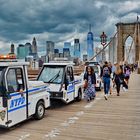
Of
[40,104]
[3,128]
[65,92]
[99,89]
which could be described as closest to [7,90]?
[3,128]

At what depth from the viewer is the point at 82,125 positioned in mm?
8750

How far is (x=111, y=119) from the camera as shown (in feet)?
31.6

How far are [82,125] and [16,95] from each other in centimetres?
207

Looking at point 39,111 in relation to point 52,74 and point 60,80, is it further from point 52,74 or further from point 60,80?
point 52,74

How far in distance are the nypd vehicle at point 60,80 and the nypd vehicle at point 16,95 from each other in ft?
6.47

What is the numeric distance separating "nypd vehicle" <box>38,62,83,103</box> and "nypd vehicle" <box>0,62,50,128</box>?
6.47ft

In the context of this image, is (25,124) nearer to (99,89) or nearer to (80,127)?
(80,127)

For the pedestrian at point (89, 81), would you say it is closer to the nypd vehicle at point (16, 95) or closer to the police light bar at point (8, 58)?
the nypd vehicle at point (16, 95)

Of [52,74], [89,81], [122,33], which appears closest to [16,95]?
[52,74]

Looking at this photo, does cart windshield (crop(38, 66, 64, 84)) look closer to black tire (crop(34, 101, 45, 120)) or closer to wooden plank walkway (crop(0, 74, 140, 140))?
wooden plank walkway (crop(0, 74, 140, 140))

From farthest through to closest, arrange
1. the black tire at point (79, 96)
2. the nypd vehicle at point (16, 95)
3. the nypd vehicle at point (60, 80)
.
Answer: the black tire at point (79, 96), the nypd vehicle at point (60, 80), the nypd vehicle at point (16, 95)

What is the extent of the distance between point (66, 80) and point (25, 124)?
334 cm

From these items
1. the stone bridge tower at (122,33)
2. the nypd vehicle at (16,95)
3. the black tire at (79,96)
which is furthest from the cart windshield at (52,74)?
the stone bridge tower at (122,33)

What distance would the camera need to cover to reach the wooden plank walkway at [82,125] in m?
7.55
